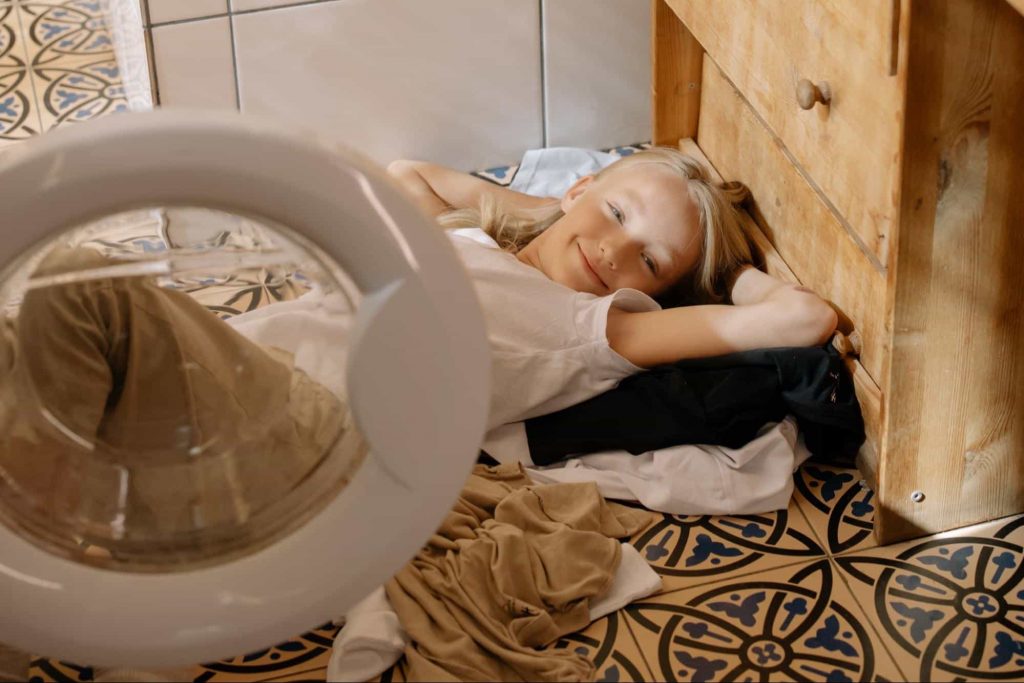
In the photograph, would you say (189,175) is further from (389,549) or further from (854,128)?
(854,128)

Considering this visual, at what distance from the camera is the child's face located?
60.3 inches

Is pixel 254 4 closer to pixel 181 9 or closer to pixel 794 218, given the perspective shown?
pixel 181 9

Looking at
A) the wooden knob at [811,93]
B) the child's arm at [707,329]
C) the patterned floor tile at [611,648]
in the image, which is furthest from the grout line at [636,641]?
the wooden knob at [811,93]

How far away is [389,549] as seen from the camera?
105 cm

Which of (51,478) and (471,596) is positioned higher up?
(51,478)

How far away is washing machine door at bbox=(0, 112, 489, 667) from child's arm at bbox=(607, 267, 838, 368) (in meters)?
0.48

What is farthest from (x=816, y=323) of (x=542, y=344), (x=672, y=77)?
(x=672, y=77)

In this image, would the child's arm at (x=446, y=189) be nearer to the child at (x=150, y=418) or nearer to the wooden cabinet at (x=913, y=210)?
the wooden cabinet at (x=913, y=210)

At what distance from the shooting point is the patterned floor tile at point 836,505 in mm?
1361

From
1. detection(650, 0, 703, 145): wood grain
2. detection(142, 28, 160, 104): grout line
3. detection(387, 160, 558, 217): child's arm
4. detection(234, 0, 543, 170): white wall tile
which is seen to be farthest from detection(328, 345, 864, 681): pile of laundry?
detection(142, 28, 160, 104): grout line

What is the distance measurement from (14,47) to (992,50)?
1412 mm

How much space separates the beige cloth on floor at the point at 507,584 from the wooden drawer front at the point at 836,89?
41 cm

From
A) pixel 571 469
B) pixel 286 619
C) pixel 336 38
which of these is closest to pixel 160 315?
pixel 286 619

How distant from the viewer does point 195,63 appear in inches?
72.5
